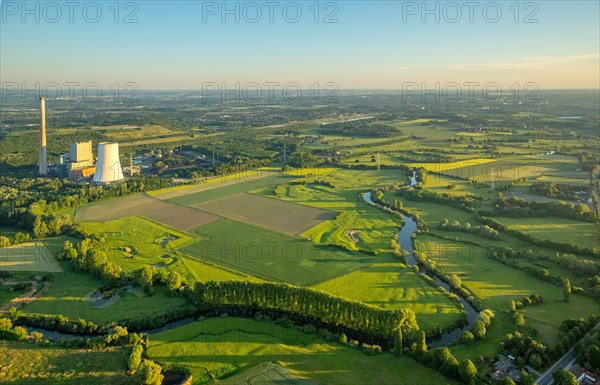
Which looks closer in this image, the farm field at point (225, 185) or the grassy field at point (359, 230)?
the grassy field at point (359, 230)

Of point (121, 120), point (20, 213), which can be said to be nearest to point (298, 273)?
point (20, 213)

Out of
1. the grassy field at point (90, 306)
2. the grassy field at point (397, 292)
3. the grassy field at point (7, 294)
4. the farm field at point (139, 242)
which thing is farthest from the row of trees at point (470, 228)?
the grassy field at point (7, 294)

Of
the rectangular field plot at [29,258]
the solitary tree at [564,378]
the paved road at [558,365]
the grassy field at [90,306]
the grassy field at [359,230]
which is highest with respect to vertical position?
the grassy field at [359,230]

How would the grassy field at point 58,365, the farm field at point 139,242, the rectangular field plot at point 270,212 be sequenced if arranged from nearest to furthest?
the grassy field at point 58,365
the farm field at point 139,242
the rectangular field plot at point 270,212

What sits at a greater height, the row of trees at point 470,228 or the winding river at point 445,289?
the row of trees at point 470,228

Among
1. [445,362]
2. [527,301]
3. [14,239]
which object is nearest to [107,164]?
[14,239]

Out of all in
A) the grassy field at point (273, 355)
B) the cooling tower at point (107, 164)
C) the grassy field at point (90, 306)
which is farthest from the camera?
the cooling tower at point (107, 164)

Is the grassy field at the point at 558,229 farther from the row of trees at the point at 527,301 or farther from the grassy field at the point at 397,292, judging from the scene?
the grassy field at the point at 397,292
